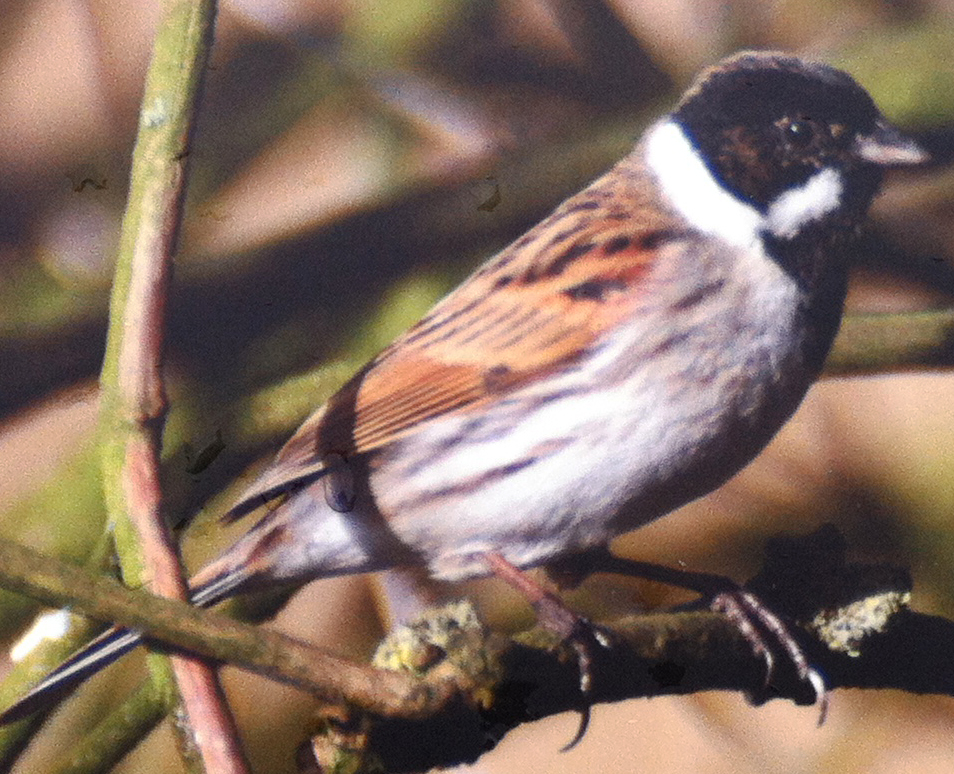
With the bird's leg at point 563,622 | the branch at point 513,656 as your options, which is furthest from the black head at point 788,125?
the bird's leg at point 563,622

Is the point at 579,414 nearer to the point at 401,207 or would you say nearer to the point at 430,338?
the point at 430,338

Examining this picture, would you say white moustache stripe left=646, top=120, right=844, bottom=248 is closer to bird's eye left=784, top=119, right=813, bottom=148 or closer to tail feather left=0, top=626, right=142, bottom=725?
bird's eye left=784, top=119, right=813, bottom=148

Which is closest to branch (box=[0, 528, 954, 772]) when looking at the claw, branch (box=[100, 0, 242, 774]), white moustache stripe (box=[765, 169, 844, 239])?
the claw

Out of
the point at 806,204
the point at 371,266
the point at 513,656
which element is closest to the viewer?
the point at 513,656

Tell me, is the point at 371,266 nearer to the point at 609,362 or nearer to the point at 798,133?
the point at 609,362

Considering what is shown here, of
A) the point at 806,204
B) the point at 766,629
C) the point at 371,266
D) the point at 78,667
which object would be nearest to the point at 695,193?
the point at 806,204

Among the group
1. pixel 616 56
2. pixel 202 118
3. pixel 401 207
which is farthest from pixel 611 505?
pixel 202 118
